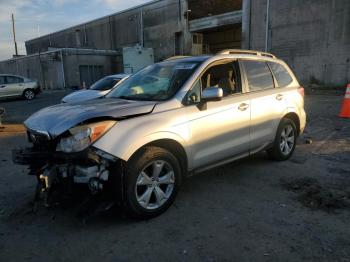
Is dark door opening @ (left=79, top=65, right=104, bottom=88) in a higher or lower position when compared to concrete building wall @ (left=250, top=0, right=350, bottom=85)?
lower

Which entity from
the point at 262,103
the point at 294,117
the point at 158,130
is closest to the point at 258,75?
the point at 262,103

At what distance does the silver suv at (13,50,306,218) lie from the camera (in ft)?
10.6

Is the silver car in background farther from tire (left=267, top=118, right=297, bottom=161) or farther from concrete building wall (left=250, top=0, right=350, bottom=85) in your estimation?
tire (left=267, top=118, right=297, bottom=161)

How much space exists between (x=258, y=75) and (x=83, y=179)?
3.15m

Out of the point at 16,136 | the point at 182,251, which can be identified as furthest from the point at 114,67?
the point at 182,251

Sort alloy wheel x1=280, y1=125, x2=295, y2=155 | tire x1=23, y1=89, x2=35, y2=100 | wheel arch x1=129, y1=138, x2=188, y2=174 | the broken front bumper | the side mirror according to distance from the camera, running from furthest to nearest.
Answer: tire x1=23, y1=89, x2=35, y2=100, alloy wheel x1=280, y1=125, x2=295, y2=155, the side mirror, wheel arch x1=129, y1=138, x2=188, y2=174, the broken front bumper

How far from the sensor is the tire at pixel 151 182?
334 centimetres

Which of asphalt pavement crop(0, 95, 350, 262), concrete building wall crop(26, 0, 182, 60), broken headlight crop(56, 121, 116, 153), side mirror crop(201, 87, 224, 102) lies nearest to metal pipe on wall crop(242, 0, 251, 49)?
concrete building wall crop(26, 0, 182, 60)

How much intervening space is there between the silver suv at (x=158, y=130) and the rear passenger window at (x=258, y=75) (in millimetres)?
16

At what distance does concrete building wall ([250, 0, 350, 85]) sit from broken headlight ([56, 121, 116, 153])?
1919 centimetres

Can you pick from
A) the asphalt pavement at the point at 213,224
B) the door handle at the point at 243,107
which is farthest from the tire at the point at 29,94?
the door handle at the point at 243,107

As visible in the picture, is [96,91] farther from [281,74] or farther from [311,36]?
[311,36]

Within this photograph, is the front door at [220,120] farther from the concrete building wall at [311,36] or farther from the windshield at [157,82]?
the concrete building wall at [311,36]

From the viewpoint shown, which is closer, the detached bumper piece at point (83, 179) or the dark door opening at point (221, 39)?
the detached bumper piece at point (83, 179)
